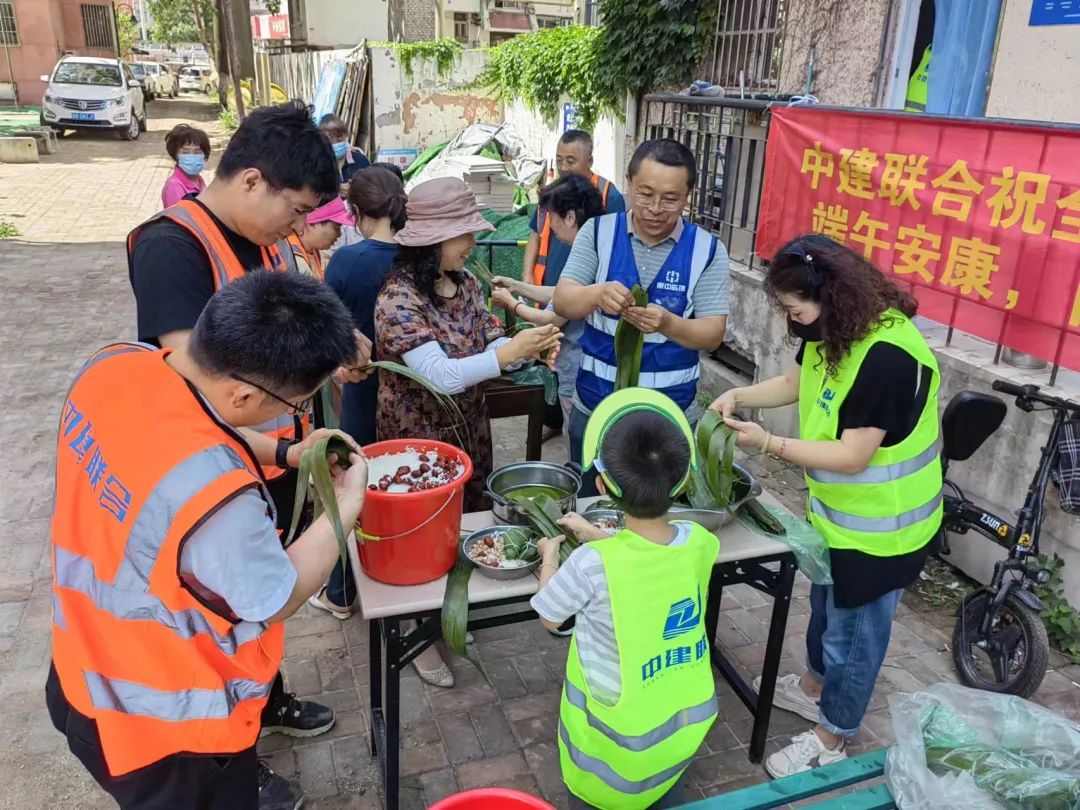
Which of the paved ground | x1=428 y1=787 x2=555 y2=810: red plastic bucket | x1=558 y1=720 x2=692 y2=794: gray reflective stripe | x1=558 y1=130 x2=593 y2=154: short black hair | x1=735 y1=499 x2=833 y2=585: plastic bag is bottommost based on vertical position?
the paved ground

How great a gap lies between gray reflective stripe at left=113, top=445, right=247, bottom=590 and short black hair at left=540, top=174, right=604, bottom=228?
3.22 meters

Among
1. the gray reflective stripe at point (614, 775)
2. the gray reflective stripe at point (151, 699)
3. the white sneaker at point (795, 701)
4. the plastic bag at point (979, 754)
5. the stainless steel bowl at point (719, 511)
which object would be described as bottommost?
the white sneaker at point (795, 701)

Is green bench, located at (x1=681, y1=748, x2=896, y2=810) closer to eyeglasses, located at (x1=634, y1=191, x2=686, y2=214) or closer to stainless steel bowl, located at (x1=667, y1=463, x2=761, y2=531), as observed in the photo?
stainless steel bowl, located at (x1=667, y1=463, x2=761, y2=531)

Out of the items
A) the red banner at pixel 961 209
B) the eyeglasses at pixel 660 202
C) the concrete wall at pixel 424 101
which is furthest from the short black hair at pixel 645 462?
the concrete wall at pixel 424 101

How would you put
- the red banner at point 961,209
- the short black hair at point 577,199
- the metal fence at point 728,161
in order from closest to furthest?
the red banner at point 961,209 < the short black hair at point 577,199 < the metal fence at point 728,161

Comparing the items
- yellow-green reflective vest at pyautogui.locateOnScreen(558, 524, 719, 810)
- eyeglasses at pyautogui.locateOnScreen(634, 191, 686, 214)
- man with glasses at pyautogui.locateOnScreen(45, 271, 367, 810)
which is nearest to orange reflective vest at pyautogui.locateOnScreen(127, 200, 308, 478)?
man with glasses at pyautogui.locateOnScreen(45, 271, 367, 810)

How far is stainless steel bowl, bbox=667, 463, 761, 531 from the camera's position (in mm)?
2475

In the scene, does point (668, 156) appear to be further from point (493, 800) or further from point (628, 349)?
point (493, 800)

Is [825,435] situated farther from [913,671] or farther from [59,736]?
[59,736]

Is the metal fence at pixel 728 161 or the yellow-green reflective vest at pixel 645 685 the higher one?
the metal fence at pixel 728 161

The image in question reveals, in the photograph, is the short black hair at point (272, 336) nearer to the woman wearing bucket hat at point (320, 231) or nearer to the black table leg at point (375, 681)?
the black table leg at point (375, 681)

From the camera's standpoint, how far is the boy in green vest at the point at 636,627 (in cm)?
185

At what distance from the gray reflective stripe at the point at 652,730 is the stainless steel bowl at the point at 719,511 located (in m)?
0.58

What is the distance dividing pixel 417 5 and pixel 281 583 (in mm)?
24184
